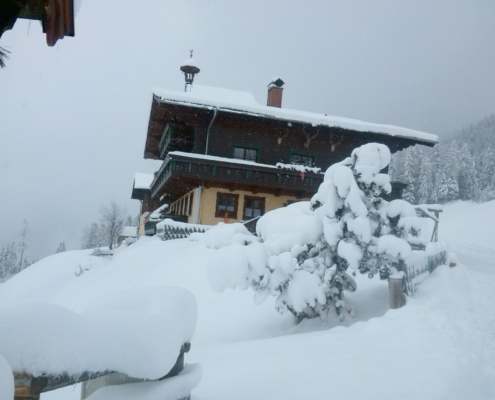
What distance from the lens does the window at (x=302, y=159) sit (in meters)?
21.9

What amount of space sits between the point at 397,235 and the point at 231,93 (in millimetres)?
20500

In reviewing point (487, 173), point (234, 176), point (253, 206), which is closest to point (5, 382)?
point (234, 176)

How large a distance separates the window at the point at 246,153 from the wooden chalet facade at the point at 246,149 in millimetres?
53

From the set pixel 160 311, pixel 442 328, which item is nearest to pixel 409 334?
pixel 442 328

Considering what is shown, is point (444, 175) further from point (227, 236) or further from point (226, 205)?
point (227, 236)

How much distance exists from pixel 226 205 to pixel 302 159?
5284 millimetres

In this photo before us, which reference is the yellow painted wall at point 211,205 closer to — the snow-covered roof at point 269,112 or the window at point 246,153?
the window at point 246,153

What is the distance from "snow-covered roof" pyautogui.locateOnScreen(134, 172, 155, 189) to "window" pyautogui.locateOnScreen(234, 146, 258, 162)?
1853 centimetres

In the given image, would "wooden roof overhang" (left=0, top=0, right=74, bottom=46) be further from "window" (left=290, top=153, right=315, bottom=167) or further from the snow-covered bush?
"window" (left=290, top=153, right=315, bottom=167)

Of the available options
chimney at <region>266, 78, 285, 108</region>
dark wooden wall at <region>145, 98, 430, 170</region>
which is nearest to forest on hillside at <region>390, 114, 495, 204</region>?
chimney at <region>266, 78, 285, 108</region>

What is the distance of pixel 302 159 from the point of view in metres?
22.1

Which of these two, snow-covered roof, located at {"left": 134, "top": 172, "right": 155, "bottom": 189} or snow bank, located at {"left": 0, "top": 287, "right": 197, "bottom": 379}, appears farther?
snow-covered roof, located at {"left": 134, "top": 172, "right": 155, "bottom": 189}

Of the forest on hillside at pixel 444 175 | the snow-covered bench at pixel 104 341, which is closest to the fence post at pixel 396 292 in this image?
the snow-covered bench at pixel 104 341

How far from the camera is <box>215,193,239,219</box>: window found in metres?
19.9
